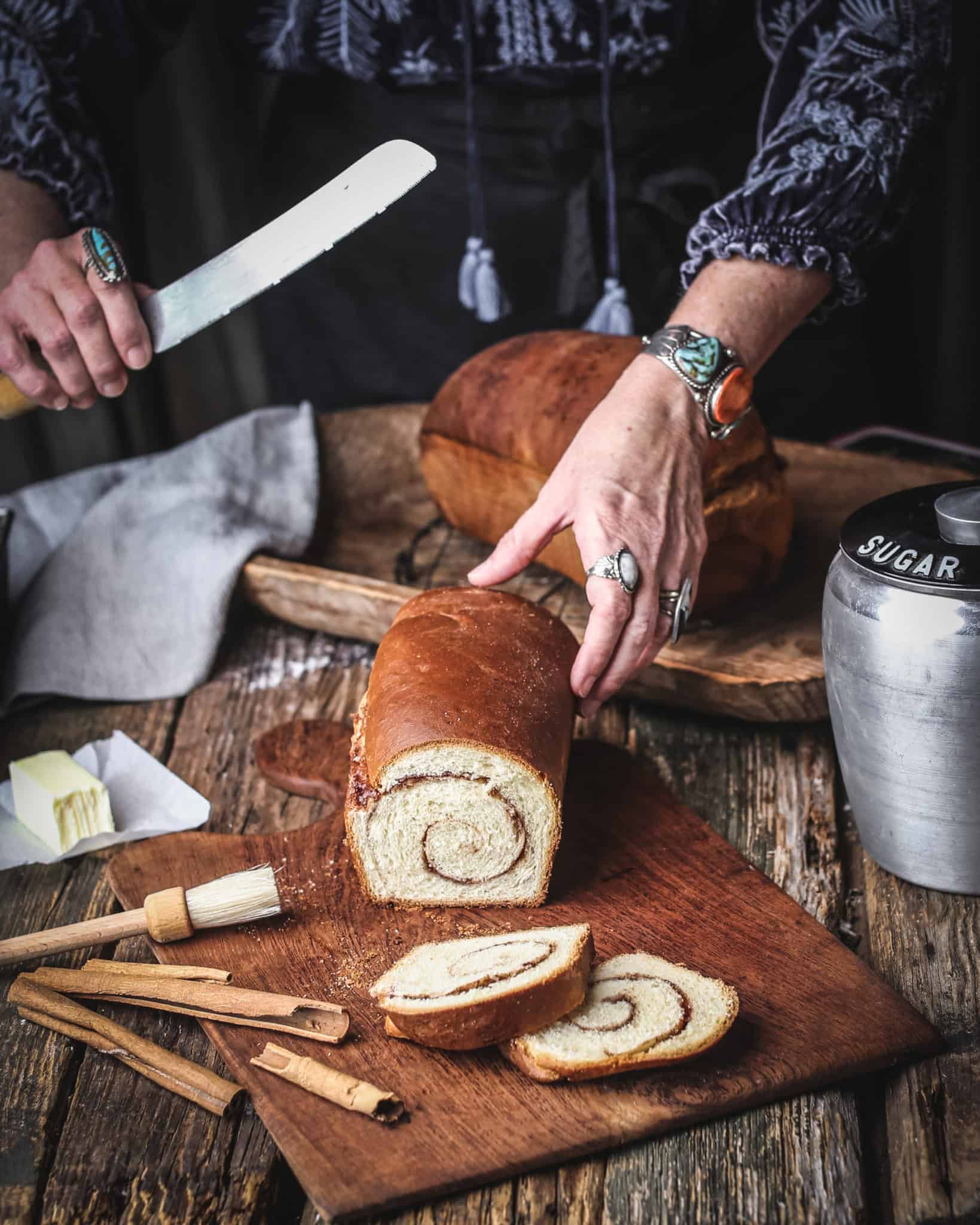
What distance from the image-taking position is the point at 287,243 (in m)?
1.80

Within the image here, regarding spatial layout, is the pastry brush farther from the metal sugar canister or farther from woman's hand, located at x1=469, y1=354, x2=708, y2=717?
the metal sugar canister

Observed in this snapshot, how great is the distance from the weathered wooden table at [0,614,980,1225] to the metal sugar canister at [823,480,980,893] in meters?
0.11

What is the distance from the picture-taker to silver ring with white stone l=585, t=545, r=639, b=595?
1.67m

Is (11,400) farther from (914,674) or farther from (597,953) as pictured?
(914,674)

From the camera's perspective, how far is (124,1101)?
4.49 feet

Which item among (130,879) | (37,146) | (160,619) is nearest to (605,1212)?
(130,879)

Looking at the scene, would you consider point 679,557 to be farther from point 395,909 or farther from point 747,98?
point 747,98

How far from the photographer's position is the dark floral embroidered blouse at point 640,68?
6.25 ft

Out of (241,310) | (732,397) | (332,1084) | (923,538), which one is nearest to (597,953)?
(332,1084)

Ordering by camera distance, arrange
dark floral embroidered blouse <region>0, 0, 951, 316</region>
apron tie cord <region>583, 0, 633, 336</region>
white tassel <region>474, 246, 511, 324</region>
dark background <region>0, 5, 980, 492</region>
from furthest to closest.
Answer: dark background <region>0, 5, 980, 492</region>
white tassel <region>474, 246, 511, 324</region>
apron tie cord <region>583, 0, 633, 336</region>
dark floral embroidered blouse <region>0, 0, 951, 316</region>

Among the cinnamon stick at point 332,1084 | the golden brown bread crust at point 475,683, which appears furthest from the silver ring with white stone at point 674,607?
the cinnamon stick at point 332,1084

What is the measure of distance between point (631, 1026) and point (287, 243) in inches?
48.1

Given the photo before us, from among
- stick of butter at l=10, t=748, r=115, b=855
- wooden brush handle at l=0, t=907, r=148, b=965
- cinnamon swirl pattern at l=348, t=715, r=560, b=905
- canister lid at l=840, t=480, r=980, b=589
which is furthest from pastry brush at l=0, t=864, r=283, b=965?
canister lid at l=840, t=480, r=980, b=589

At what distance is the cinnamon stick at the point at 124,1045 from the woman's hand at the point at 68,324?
3.14ft
